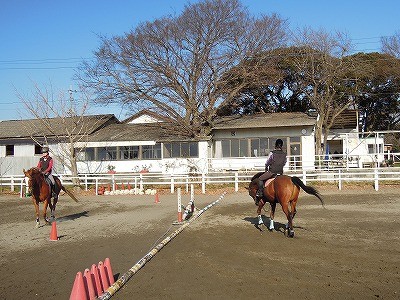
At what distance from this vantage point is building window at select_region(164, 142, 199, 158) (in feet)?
104

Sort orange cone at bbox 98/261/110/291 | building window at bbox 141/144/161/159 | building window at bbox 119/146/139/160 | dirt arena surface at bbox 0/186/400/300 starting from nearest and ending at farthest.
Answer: orange cone at bbox 98/261/110/291 → dirt arena surface at bbox 0/186/400/300 → building window at bbox 141/144/161/159 → building window at bbox 119/146/139/160

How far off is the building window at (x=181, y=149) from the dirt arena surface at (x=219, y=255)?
→ 1644 cm

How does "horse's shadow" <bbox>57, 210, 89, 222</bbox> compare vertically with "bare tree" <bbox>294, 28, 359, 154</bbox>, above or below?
below

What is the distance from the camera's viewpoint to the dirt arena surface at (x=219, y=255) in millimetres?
5918

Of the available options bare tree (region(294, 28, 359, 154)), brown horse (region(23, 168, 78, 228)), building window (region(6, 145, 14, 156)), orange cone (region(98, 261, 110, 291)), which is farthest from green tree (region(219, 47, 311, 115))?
orange cone (region(98, 261, 110, 291))

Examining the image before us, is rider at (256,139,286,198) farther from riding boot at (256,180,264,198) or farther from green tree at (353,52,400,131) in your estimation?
green tree at (353,52,400,131)

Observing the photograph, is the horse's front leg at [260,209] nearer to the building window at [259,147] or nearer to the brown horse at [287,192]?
the brown horse at [287,192]

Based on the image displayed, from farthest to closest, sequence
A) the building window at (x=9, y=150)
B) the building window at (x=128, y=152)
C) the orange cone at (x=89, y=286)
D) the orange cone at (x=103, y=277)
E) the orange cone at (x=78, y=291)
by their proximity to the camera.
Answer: the building window at (x=9, y=150), the building window at (x=128, y=152), the orange cone at (x=103, y=277), the orange cone at (x=89, y=286), the orange cone at (x=78, y=291)

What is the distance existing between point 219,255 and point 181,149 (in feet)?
78.4

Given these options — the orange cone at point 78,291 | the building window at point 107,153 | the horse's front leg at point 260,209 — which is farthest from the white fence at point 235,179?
the orange cone at point 78,291

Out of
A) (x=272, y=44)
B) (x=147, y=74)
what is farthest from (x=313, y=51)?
(x=147, y=74)

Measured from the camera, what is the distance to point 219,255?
315 inches

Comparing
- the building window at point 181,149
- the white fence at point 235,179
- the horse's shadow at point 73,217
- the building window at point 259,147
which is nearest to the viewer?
the horse's shadow at point 73,217

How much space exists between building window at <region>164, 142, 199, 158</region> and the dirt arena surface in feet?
53.9
